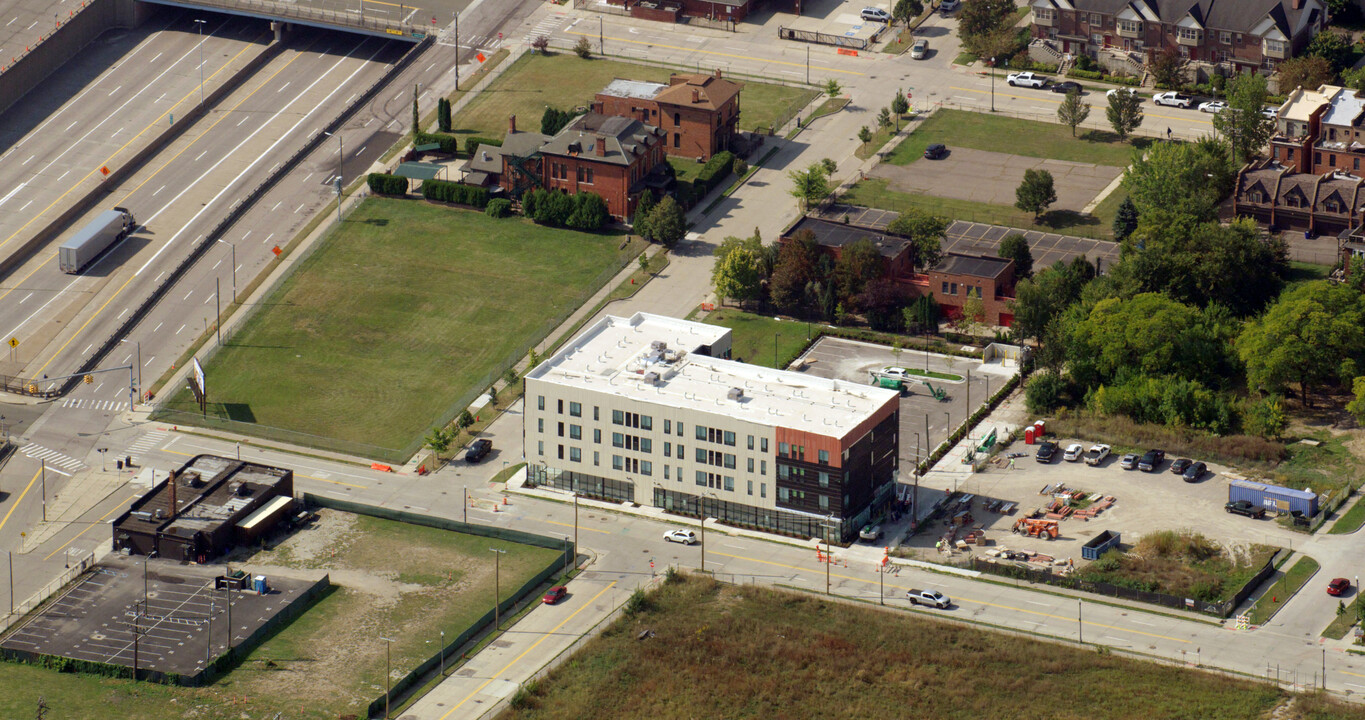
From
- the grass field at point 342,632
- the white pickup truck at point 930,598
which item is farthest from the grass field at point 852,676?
the grass field at point 342,632

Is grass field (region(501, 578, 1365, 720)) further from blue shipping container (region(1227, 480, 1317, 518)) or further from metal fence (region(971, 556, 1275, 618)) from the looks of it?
blue shipping container (region(1227, 480, 1317, 518))

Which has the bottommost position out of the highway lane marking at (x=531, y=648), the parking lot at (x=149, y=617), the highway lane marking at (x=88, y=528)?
the highway lane marking at (x=88, y=528)

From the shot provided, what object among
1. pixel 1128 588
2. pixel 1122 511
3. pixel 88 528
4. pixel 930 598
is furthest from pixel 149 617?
pixel 1122 511

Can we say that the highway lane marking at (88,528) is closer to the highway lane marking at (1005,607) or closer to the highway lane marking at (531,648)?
the highway lane marking at (531,648)

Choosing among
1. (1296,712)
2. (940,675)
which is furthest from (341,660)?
(1296,712)

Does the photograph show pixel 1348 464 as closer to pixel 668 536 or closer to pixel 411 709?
pixel 668 536

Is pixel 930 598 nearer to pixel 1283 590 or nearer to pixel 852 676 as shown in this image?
pixel 852 676
